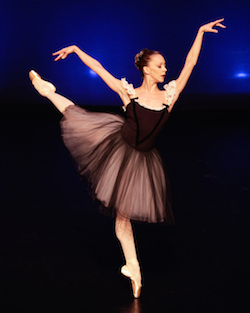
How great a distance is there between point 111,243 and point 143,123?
2.87 ft

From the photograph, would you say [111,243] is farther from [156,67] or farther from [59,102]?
[156,67]

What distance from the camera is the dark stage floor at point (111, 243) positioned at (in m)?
2.41

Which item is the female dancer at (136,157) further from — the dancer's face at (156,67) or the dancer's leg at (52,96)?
the dancer's leg at (52,96)

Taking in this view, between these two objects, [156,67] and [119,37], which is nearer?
[156,67]

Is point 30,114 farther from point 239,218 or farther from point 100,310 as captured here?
point 100,310

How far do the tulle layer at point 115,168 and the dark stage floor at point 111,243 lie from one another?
0.34m

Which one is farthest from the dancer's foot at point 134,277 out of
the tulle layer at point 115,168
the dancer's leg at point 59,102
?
the dancer's leg at point 59,102

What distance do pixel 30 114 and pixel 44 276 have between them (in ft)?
17.7

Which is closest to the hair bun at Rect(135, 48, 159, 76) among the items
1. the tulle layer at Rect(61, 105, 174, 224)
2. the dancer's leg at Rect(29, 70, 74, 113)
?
the tulle layer at Rect(61, 105, 174, 224)

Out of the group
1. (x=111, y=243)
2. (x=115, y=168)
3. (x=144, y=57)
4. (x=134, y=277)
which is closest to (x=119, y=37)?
(x=111, y=243)

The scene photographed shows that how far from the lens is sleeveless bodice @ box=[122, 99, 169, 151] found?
2420mm

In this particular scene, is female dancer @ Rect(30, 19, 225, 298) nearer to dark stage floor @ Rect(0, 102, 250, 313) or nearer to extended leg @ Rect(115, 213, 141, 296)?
extended leg @ Rect(115, 213, 141, 296)

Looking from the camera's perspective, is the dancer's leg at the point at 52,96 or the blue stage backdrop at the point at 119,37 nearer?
the dancer's leg at the point at 52,96

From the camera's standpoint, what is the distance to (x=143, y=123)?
7.97 ft
